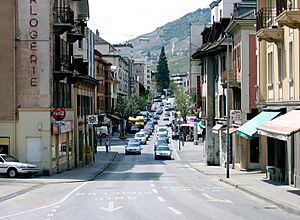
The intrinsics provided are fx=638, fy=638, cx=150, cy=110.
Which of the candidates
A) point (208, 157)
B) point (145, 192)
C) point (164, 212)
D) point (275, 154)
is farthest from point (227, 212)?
point (208, 157)

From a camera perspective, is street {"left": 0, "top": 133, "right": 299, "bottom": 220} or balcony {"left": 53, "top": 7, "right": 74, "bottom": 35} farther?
balcony {"left": 53, "top": 7, "right": 74, "bottom": 35}

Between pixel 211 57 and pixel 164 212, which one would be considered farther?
pixel 211 57

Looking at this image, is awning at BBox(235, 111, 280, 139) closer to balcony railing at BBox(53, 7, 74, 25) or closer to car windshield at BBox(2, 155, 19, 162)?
car windshield at BBox(2, 155, 19, 162)

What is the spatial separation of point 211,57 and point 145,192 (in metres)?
30.9

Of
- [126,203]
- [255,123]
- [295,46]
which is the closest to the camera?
[126,203]

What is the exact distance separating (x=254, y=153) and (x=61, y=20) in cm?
1633

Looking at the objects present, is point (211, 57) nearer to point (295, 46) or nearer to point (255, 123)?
point (255, 123)

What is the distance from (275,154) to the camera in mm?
33438

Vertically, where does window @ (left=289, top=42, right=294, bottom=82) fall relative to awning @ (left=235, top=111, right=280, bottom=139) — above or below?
above

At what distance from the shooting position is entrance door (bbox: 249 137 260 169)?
4456 cm

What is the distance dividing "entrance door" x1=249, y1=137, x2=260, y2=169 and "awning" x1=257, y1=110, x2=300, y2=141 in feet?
51.2

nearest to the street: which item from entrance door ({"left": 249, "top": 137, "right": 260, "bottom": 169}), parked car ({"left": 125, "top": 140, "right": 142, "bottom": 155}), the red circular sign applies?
the red circular sign

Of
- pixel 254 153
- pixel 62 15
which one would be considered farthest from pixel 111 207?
pixel 62 15

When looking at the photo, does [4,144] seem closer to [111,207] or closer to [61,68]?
[61,68]
